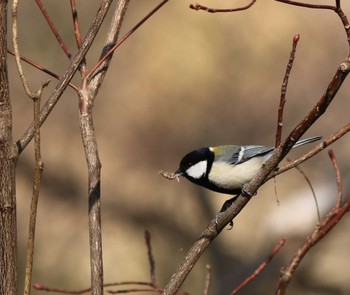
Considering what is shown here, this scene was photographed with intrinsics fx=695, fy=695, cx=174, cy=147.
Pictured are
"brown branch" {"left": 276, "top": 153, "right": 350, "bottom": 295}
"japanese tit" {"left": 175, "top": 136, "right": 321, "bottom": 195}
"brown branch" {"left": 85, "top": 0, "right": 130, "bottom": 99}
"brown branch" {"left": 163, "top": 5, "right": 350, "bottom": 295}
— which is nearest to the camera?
"brown branch" {"left": 276, "top": 153, "right": 350, "bottom": 295}

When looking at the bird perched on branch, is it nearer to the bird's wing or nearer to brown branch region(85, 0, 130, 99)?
the bird's wing

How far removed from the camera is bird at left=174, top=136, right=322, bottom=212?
9.47 feet

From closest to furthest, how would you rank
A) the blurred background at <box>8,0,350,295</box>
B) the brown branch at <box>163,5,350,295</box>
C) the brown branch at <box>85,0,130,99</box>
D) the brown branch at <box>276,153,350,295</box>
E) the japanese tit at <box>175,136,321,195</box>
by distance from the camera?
the brown branch at <box>276,153,350,295</box> < the brown branch at <box>163,5,350,295</box> < the brown branch at <box>85,0,130,99</box> < the japanese tit at <box>175,136,321,195</box> < the blurred background at <box>8,0,350,295</box>

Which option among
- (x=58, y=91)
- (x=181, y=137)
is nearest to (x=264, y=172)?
(x=58, y=91)

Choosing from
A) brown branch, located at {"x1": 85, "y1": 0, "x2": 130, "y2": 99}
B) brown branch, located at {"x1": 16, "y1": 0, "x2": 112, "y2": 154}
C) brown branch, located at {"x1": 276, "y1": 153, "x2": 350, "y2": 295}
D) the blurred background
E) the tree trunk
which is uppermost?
the blurred background

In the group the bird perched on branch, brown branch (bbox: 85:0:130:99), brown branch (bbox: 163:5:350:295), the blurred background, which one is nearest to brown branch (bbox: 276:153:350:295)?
brown branch (bbox: 163:5:350:295)

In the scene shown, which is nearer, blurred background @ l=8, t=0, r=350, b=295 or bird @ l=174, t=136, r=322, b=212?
bird @ l=174, t=136, r=322, b=212

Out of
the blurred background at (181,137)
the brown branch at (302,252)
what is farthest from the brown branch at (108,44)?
the blurred background at (181,137)

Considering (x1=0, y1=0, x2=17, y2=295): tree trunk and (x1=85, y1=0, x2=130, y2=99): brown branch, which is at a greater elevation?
(x1=85, y1=0, x2=130, y2=99): brown branch

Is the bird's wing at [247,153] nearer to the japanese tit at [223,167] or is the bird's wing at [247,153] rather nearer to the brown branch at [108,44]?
the japanese tit at [223,167]

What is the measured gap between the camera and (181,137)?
18.2 ft

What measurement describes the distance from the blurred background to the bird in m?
1.82

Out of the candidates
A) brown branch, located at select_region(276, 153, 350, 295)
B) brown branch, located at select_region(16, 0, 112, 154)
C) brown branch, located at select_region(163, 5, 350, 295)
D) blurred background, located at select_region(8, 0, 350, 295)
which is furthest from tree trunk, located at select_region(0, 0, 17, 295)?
blurred background, located at select_region(8, 0, 350, 295)

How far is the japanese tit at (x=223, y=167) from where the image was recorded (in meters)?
2.89
